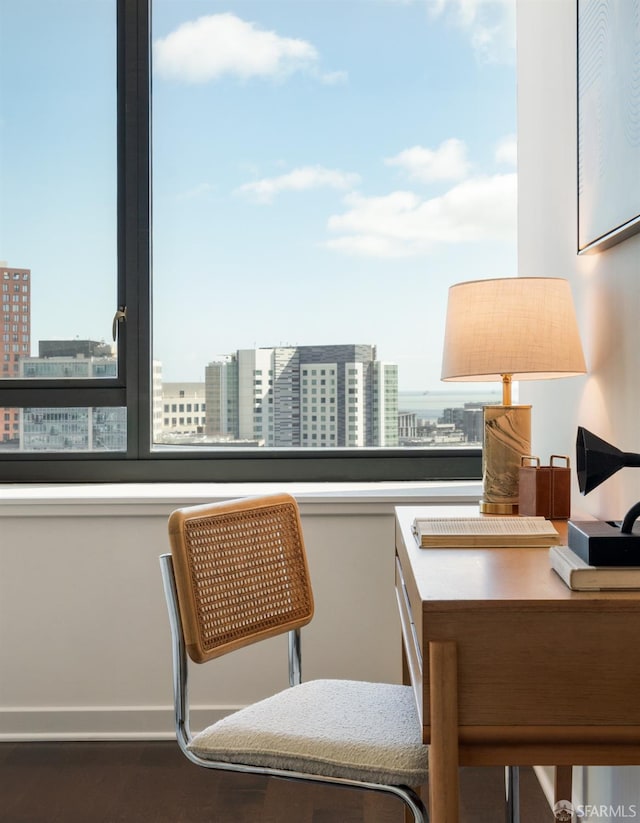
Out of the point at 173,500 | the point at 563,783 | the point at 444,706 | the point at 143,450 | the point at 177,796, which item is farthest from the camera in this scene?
the point at 143,450

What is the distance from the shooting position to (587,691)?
0.90 metres

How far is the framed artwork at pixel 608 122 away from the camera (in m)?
1.34

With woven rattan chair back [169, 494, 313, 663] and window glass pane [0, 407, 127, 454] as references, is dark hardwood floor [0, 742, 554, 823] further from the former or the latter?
window glass pane [0, 407, 127, 454]

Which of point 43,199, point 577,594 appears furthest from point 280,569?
point 43,199

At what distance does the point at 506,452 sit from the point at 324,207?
52.5 inches

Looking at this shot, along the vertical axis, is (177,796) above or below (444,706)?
below

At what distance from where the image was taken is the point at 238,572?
1557mm

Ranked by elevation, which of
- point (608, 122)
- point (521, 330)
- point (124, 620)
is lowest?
point (124, 620)

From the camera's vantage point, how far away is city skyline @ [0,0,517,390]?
262 cm

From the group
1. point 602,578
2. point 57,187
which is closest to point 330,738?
point 602,578

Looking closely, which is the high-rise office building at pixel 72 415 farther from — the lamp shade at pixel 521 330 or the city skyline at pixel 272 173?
the lamp shade at pixel 521 330

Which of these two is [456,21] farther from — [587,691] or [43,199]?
[587,691]

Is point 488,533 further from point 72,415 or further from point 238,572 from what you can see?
point 72,415

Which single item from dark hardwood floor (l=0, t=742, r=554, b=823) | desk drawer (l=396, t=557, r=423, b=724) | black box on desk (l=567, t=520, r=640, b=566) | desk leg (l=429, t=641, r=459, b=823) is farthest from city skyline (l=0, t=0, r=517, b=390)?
desk leg (l=429, t=641, r=459, b=823)
